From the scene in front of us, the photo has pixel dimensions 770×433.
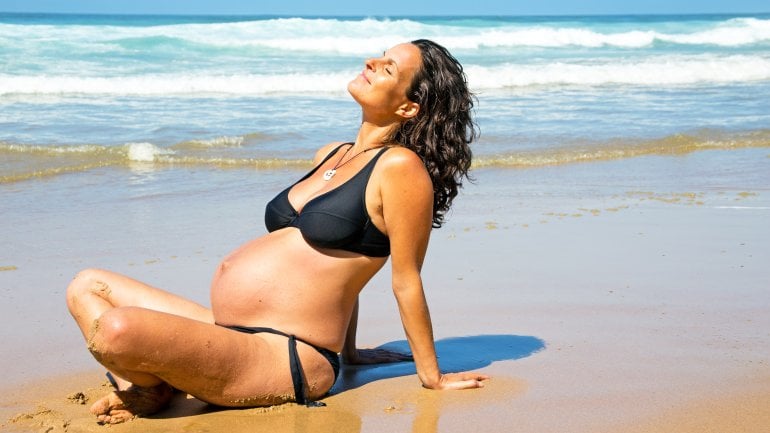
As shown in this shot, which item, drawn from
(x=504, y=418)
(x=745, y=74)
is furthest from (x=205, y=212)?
(x=745, y=74)

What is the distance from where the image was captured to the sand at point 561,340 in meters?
3.28

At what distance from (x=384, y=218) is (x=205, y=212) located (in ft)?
13.8

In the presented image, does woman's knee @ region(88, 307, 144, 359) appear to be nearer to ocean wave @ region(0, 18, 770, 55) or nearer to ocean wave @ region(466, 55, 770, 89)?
ocean wave @ region(466, 55, 770, 89)

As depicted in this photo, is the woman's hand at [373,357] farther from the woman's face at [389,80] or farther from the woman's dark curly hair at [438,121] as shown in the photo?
the woman's face at [389,80]

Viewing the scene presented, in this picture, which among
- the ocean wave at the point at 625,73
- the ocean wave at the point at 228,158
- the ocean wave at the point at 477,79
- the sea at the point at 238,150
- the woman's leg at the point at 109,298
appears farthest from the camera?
the ocean wave at the point at 625,73

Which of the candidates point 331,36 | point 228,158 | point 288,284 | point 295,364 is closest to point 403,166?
point 288,284

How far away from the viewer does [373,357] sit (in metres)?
3.99

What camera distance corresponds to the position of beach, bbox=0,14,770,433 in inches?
135

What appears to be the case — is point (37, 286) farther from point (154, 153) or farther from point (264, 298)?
point (154, 153)

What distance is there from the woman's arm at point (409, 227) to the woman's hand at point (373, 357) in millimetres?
493

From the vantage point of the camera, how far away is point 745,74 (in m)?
22.9

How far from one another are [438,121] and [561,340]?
125 centimetres

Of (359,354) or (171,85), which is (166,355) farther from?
(171,85)

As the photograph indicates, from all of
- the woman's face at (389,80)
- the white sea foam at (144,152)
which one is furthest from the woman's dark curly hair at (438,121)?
the white sea foam at (144,152)
